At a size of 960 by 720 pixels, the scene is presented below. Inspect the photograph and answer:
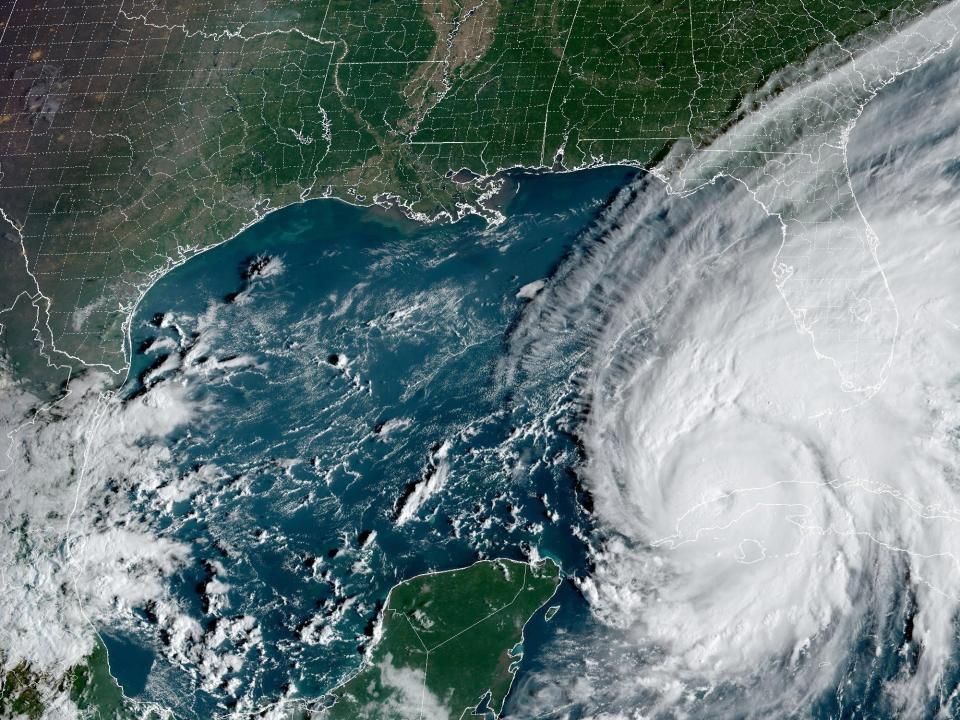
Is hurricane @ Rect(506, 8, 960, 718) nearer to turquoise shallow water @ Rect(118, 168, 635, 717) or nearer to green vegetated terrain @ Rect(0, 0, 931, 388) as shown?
turquoise shallow water @ Rect(118, 168, 635, 717)

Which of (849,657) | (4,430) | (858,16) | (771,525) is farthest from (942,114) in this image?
(4,430)

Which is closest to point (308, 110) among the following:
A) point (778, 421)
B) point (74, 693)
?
point (778, 421)

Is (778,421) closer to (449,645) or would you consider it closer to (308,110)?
(449,645)

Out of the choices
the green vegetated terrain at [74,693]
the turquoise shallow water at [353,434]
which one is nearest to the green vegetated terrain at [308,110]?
the turquoise shallow water at [353,434]

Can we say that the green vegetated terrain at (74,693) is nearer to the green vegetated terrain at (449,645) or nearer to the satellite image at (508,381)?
the satellite image at (508,381)

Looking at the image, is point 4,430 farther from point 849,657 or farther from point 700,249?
point 849,657

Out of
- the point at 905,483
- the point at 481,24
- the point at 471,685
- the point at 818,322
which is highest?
the point at 481,24
